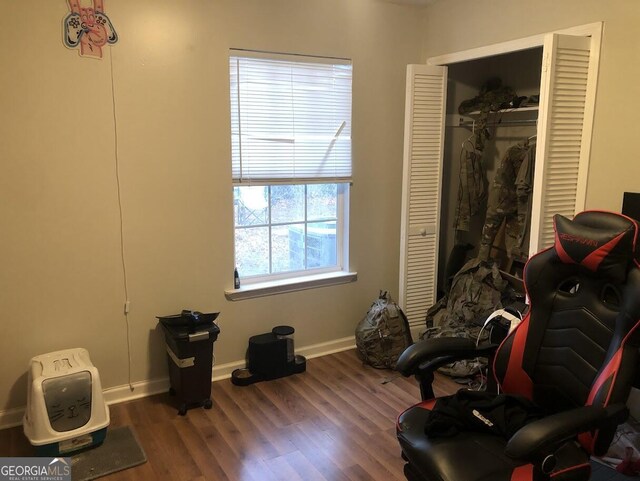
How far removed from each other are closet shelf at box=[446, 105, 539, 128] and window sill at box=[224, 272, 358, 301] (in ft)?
4.87

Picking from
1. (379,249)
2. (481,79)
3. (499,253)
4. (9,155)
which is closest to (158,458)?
(9,155)

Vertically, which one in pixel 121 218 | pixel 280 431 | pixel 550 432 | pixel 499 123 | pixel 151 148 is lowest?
pixel 280 431

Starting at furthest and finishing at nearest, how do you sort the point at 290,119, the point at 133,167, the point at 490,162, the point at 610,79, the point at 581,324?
the point at 490,162
the point at 290,119
the point at 133,167
the point at 610,79
the point at 581,324

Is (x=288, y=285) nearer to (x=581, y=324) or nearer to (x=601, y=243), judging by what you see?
(x=581, y=324)

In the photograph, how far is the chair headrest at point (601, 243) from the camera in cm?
167

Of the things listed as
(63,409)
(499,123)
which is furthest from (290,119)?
(63,409)

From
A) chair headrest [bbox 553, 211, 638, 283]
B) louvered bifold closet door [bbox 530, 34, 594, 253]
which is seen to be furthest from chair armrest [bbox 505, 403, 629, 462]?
louvered bifold closet door [bbox 530, 34, 594, 253]

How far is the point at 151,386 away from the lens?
3.07 m

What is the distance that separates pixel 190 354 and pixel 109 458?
0.62m

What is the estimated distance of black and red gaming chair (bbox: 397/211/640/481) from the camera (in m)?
1.53

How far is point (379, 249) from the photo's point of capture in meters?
3.78

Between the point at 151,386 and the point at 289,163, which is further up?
the point at 289,163

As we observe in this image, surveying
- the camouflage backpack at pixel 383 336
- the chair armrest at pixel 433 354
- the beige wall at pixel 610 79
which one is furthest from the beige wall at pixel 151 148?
the chair armrest at pixel 433 354

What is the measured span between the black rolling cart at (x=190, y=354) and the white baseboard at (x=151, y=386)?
0.67 ft
